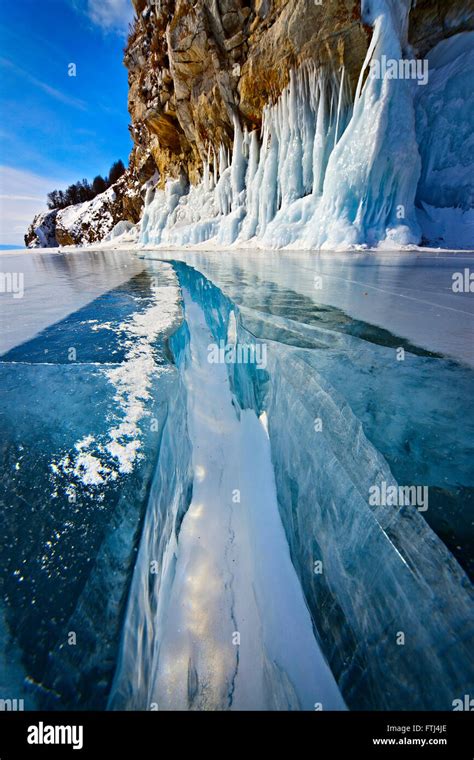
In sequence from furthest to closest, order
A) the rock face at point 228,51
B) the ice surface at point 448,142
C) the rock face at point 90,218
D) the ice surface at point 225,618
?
the rock face at point 90,218
the ice surface at point 448,142
the rock face at point 228,51
the ice surface at point 225,618

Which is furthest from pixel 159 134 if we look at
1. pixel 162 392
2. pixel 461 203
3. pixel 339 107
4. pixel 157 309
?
pixel 162 392

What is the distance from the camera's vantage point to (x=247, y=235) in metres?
16.7

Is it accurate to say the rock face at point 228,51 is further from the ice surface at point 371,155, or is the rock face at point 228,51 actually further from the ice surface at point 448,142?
the ice surface at point 448,142

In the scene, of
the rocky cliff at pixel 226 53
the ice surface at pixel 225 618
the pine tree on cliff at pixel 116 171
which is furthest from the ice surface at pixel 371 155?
the pine tree on cliff at pixel 116 171

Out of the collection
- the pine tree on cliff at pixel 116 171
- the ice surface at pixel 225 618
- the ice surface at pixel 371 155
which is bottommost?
the ice surface at pixel 225 618

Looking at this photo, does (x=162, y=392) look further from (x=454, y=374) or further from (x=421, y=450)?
(x=454, y=374)

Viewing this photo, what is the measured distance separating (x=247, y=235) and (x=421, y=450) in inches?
690

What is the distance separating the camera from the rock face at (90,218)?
34719 millimetres

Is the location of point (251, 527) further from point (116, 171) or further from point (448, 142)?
point (116, 171)

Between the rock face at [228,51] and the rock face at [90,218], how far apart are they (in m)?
10.0

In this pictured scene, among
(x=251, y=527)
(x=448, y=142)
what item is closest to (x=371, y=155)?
(x=448, y=142)

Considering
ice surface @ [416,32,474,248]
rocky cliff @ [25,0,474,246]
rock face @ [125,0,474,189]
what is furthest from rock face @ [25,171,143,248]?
ice surface @ [416,32,474,248]

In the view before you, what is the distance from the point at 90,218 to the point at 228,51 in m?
33.9
